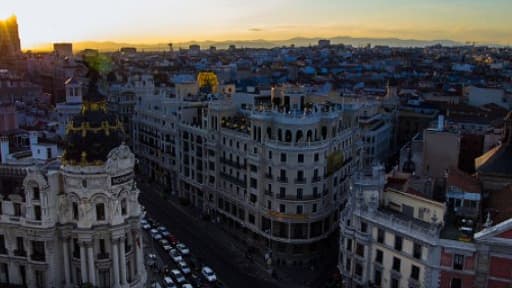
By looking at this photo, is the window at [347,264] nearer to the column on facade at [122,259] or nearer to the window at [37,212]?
the column on facade at [122,259]

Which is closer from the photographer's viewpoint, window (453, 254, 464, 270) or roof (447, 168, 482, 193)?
window (453, 254, 464, 270)

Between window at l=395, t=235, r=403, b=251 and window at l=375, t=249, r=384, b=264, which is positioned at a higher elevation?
window at l=395, t=235, r=403, b=251

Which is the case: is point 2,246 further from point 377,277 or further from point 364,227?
point 377,277

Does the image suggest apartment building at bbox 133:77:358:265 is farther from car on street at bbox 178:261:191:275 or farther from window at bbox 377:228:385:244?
window at bbox 377:228:385:244

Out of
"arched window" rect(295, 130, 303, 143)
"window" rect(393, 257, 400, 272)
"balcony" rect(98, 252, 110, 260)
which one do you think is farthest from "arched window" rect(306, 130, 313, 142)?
"balcony" rect(98, 252, 110, 260)

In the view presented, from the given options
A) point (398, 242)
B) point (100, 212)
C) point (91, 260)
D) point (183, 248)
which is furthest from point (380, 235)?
point (183, 248)

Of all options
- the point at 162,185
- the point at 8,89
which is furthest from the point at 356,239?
the point at 8,89
